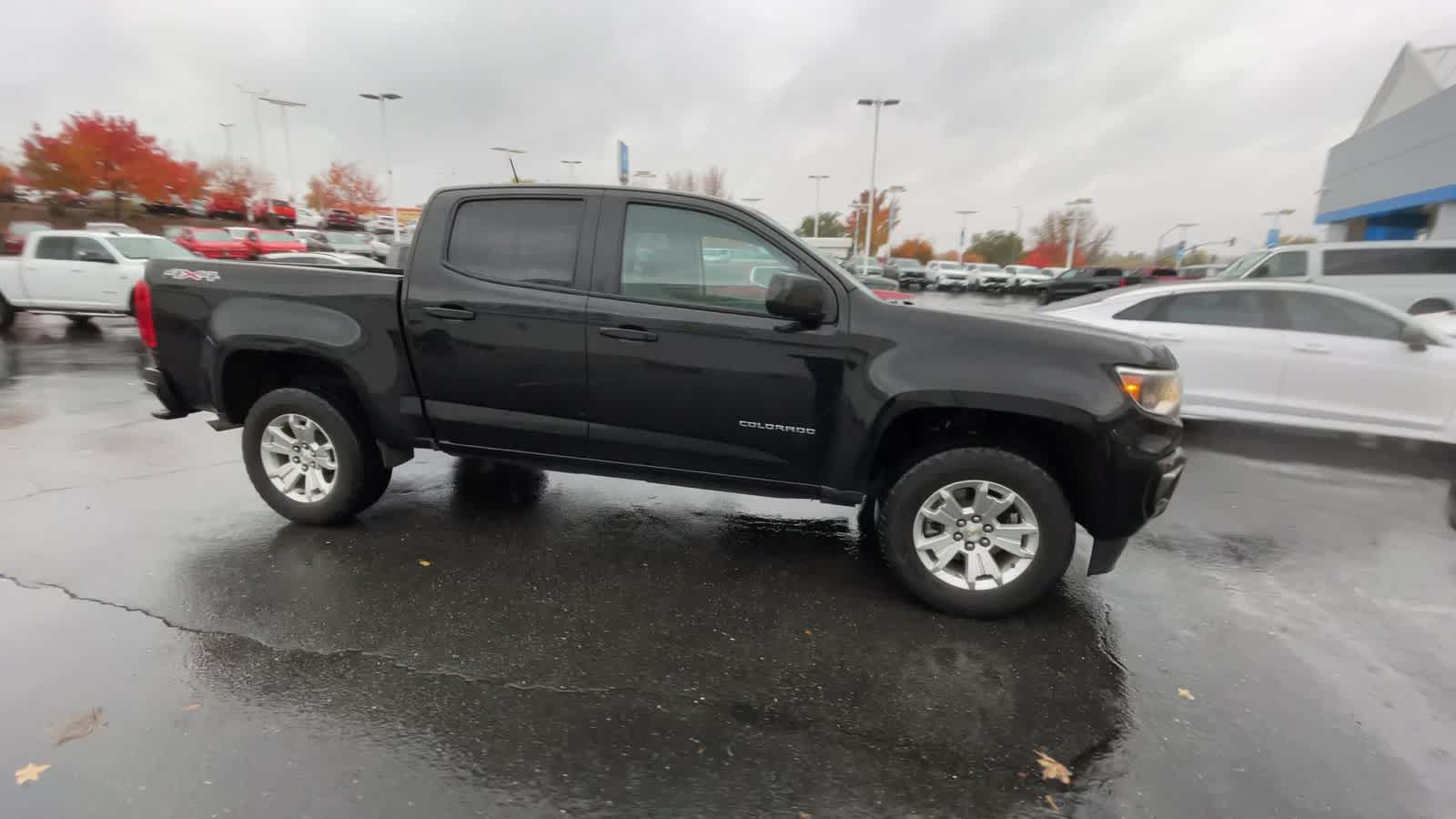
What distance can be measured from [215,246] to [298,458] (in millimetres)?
27065

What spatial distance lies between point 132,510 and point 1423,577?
7.79 meters

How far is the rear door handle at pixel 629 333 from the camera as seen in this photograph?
143 inches

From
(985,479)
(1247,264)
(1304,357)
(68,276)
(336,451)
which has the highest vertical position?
(1247,264)

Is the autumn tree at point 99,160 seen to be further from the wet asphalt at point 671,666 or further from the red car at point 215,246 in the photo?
the wet asphalt at point 671,666

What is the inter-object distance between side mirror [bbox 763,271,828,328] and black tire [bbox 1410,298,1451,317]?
1305 cm

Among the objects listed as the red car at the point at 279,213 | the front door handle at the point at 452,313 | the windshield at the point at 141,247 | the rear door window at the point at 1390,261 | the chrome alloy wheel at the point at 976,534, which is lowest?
the chrome alloy wheel at the point at 976,534

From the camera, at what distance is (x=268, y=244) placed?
2981 cm

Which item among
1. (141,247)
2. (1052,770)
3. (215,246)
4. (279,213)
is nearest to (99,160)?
(279,213)

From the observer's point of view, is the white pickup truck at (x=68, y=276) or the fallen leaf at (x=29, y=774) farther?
the white pickup truck at (x=68, y=276)

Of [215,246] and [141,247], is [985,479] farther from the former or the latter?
[215,246]

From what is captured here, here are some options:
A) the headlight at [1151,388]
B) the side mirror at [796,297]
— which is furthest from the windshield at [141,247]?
the headlight at [1151,388]

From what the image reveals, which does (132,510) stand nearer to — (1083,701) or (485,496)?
(485,496)

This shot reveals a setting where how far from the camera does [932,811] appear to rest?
2322mm

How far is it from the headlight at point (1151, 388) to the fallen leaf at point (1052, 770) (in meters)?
1.62
